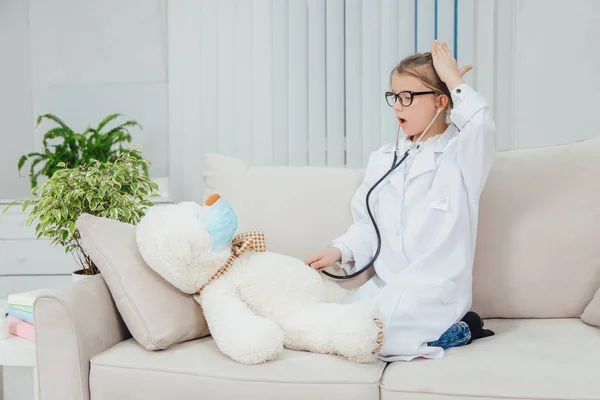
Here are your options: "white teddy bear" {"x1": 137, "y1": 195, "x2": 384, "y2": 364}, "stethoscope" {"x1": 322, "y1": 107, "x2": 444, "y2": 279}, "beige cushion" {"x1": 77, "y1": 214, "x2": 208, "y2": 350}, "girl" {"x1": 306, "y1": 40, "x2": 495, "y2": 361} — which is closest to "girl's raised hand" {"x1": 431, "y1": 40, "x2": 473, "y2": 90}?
"girl" {"x1": 306, "y1": 40, "x2": 495, "y2": 361}

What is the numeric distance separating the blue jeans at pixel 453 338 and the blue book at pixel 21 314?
3.44 ft

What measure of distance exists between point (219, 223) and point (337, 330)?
37cm

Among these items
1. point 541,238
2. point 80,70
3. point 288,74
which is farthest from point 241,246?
point 80,70

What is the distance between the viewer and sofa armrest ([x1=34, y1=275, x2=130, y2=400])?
1.35m

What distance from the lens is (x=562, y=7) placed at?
2.78 m

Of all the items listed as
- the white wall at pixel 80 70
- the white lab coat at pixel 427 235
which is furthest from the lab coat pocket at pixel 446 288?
the white wall at pixel 80 70

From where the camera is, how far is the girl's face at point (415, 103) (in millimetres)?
1705

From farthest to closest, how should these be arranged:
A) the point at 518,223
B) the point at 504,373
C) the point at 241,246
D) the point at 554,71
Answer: the point at 554,71 → the point at 518,223 → the point at 241,246 → the point at 504,373

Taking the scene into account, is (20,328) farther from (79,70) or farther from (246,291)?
(79,70)

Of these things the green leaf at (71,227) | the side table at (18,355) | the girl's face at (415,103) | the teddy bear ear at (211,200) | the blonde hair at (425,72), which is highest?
the blonde hair at (425,72)

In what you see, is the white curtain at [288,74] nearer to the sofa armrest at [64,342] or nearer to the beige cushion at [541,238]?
the beige cushion at [541,238]

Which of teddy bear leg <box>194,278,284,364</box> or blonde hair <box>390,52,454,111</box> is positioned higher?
blonde hair <box>390,52,454,111</box>

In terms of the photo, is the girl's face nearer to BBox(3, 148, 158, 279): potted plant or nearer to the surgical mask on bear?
the surgical mask on bear

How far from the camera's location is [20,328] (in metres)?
1.63
